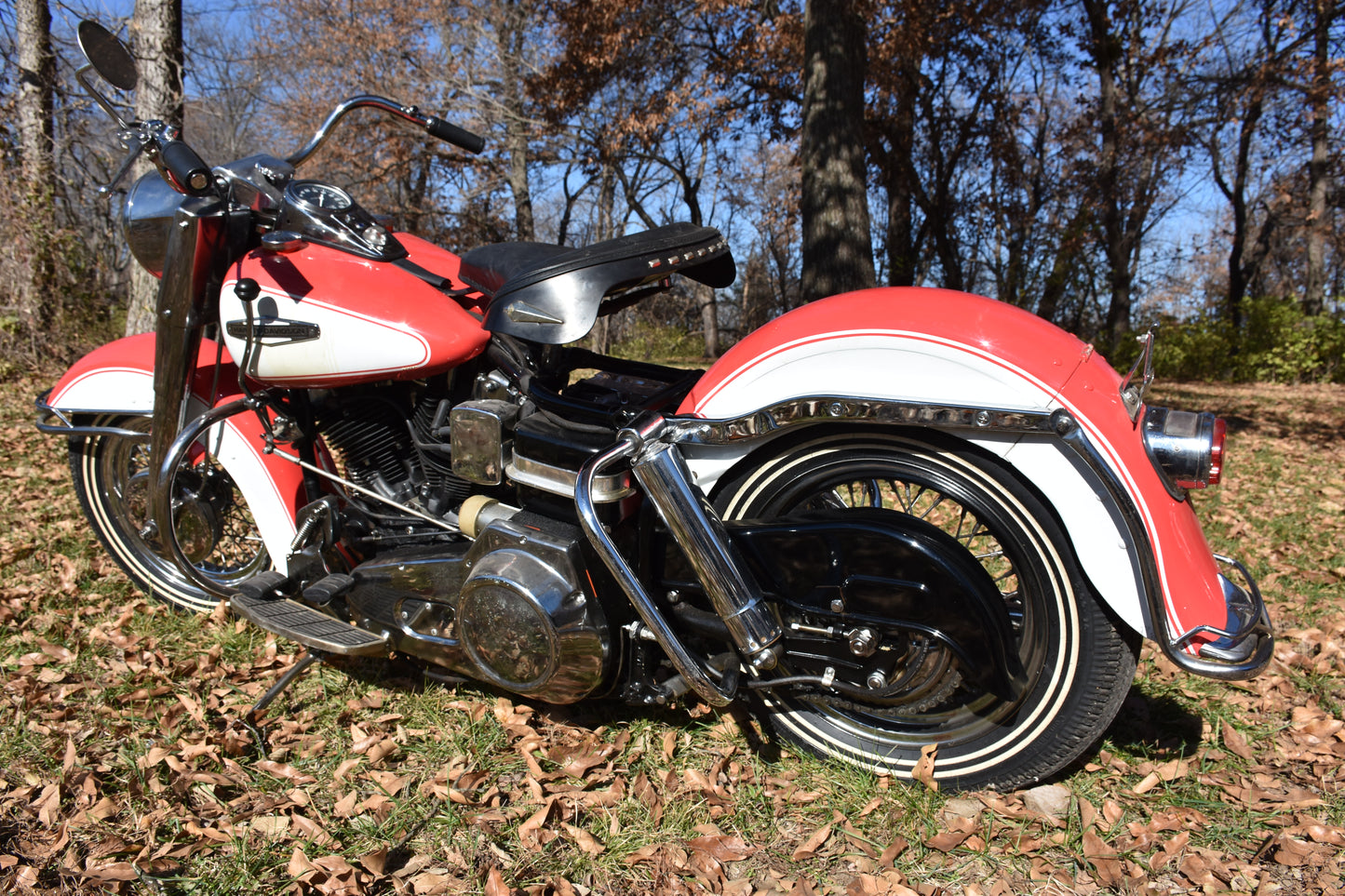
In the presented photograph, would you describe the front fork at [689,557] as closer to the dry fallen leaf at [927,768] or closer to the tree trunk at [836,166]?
the dry fallen leaf at [927,768]

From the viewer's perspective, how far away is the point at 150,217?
2.61 meters

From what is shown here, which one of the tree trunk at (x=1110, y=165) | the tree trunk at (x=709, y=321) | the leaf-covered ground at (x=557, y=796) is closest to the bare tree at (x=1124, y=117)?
the tree trunk at (x=1110, y=165)

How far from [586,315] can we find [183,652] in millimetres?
2103

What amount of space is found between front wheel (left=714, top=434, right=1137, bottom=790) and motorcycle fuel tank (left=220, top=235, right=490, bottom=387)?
3.02 feet

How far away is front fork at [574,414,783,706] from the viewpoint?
1.91 m

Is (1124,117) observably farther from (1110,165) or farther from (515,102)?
(515,102)

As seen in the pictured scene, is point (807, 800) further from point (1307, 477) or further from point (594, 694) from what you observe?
point (1307, 477)

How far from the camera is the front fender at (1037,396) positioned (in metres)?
1.72

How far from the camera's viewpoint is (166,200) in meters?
2.62

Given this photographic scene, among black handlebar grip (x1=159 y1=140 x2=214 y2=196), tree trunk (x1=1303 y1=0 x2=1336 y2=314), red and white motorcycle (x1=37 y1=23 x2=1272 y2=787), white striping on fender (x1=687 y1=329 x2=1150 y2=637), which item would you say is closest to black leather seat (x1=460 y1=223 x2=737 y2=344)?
red and white motorcycle (x1=37 y1=23 x2=1272 y2=787)

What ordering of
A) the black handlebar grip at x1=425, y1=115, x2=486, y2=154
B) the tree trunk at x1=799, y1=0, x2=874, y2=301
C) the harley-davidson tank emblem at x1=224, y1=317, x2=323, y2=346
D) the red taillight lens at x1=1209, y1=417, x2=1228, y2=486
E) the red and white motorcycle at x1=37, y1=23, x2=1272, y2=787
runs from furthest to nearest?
1. the tree trunk at x1=799, y1=0, x2=874, y2=301
2. the black handlebar grip at x1=425, y1=115, x2=486, y2=154
3. the harley-davidson tank emblem at x1=224, y1=317, x2=323, y2=346
4. the red and white motorcycle at x1=37, y1=23, x2=1272, y2=787
5. the red taillight lens at x1=1209, y1=417, x2=1228, y2=486

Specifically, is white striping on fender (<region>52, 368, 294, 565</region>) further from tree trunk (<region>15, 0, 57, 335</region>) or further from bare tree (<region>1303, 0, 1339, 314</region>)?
bare tree (<region>1303, 0, 1339, 314</region>)

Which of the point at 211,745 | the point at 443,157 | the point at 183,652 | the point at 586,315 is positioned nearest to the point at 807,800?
the point at 586,315

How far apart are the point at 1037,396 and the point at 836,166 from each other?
4870 mm
